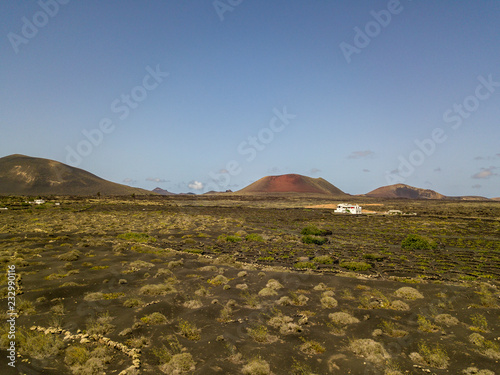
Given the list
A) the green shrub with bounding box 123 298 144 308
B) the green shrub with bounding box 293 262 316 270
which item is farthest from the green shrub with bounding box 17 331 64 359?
the green shrub with bounding box 293 262 316 270

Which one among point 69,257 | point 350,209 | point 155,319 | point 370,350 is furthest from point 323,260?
point 350,209

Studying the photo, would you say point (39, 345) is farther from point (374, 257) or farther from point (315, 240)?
point (315, 240)

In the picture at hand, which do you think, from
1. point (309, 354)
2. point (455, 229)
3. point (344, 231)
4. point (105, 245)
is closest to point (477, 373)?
point (309, 354)

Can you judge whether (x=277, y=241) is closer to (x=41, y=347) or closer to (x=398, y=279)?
(x=398, y=279)

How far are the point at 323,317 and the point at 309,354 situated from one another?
12.6 feet

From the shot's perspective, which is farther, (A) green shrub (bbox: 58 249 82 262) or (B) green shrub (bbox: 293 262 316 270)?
(B) green shrub (bbox: 293 262 316 270)

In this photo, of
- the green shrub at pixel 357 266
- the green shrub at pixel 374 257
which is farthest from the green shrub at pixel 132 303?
the green shrub at pixel 374 257

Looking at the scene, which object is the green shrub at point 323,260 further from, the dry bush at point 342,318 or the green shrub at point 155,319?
the green shrub at point 155,319

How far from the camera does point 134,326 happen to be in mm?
13898

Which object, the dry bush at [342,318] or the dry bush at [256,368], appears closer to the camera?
the dry bush at [256,368]

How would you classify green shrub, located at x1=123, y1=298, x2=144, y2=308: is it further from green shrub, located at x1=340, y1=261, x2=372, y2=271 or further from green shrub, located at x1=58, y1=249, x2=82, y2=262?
green shrub, located at x1=340, y1=261, x2=372, y2=271

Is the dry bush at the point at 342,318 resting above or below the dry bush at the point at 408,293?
below

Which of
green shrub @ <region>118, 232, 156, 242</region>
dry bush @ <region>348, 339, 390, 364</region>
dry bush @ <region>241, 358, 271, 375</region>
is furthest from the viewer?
green shrub @ <region>118, 232, 156, 242</region>

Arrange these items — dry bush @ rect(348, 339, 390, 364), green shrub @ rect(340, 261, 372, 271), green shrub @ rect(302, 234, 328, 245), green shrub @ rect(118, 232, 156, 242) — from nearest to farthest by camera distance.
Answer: dry bush @ rect(348, 339, 390, 364)
green shrub @ rect(340, 261, 372, 271)
green shrub @ rect(118, 232, 156, 242)
green shrub @ rect(302, 234, 328, 245)
